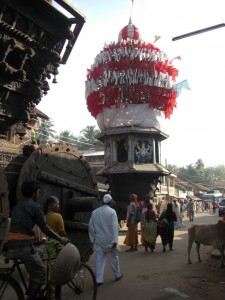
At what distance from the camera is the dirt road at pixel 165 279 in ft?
17.6

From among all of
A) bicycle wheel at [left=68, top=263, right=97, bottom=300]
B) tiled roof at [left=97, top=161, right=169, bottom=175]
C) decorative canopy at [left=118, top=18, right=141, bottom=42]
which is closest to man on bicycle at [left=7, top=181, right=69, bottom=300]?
bicycle wheel at [left=68, top=263, right=97, bottom=300]

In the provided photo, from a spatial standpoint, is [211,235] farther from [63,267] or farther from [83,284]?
[63,267]

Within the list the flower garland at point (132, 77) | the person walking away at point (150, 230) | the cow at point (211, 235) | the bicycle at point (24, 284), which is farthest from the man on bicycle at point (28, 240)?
the flower garland at point (132, 77)

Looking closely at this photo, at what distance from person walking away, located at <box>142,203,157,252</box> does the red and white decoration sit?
10472 mm

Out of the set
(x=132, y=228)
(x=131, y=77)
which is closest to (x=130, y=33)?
(x=131, y=77)

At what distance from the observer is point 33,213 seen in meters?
3.90

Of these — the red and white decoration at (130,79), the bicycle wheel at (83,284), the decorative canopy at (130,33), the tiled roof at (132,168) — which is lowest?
the bicycle wheel at (83,284)

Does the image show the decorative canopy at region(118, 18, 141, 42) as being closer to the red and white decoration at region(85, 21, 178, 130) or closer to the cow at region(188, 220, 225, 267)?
the red and white decoration at region(85, 21, 178, 130)

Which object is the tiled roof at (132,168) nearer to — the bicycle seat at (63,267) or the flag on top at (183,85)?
the flag on top at (183,85)

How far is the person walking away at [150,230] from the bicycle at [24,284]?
5447mm

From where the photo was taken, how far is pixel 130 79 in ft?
62.4

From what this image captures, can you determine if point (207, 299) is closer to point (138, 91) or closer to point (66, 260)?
point (66, 260)

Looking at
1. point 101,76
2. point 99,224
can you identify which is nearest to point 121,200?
point 101,76

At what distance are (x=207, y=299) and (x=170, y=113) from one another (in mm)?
16836
